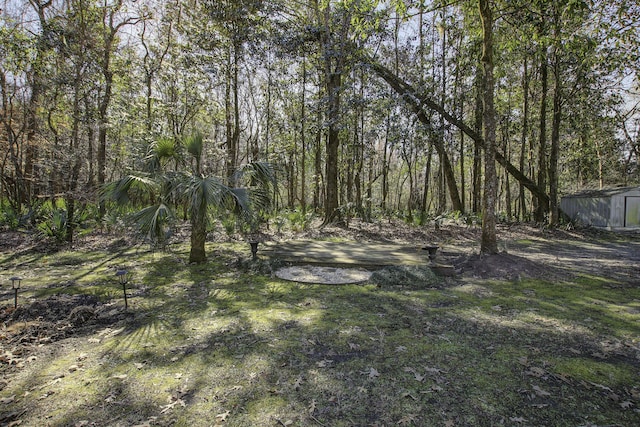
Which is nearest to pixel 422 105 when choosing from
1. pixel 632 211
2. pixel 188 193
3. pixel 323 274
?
pixel 323 274

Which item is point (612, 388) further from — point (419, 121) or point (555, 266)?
point (419, 121)

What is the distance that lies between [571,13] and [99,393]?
321 inches

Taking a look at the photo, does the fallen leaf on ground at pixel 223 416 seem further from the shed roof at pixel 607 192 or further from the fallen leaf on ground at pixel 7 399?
the shed roof at pixel 607 192

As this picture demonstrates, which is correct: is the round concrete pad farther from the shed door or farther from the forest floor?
the shed door

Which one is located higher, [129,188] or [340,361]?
[129,188]

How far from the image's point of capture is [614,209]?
13.0m

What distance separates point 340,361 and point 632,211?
621 inches

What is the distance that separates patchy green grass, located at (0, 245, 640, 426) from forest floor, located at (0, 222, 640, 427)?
0.01 m

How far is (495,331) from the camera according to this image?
12.2 feet

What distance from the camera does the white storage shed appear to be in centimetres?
1291

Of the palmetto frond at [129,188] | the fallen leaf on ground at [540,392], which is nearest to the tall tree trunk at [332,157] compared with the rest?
the palmetto frond at [129,188]

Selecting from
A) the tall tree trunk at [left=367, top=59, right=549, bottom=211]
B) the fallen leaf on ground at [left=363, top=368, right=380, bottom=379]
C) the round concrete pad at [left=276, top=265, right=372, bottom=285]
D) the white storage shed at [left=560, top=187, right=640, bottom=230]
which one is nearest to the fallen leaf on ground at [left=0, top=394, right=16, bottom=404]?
the fallen leaf on ground at [left=363, top=368, right=380, bottom=379]

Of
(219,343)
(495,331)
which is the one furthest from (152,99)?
(495,331)

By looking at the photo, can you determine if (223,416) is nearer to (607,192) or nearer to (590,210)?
(590,210)
